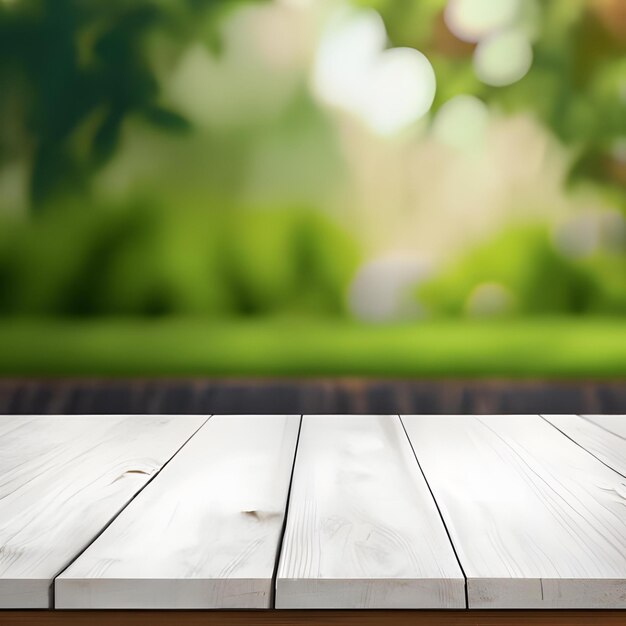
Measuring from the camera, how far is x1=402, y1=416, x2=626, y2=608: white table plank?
0.48 meters

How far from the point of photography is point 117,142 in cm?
132

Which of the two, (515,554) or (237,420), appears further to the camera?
(237,420)

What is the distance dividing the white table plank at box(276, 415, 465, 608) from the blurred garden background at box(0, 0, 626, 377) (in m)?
0.52

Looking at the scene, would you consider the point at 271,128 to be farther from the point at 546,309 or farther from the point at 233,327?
the point at 546,309

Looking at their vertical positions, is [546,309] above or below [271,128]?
below

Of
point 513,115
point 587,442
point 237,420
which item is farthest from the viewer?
Answer: point 513,115

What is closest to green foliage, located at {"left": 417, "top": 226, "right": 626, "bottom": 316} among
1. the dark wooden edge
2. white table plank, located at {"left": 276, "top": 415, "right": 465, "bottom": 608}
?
white table plank, located at {"left": 276, "top": 415, "right": 465, "bottom": 608}

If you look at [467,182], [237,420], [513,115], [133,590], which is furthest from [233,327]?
[133,590]

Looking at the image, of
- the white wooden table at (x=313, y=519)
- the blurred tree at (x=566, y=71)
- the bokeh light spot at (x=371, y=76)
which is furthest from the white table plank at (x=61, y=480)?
the blurred tree at (x=566, y=71)

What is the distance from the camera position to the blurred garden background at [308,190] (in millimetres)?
1307

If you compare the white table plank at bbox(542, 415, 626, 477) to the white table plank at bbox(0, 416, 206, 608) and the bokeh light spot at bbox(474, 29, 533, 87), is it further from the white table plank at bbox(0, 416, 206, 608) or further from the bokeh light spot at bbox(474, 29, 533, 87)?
the bokeh light spot at bbox(474, 29, 533, 87)

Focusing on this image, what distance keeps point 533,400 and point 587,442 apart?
40cm

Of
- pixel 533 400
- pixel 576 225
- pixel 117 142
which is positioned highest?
pixel 117 142

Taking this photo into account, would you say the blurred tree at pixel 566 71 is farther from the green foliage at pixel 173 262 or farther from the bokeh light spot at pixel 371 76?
the green foliage at pixel 173 262
